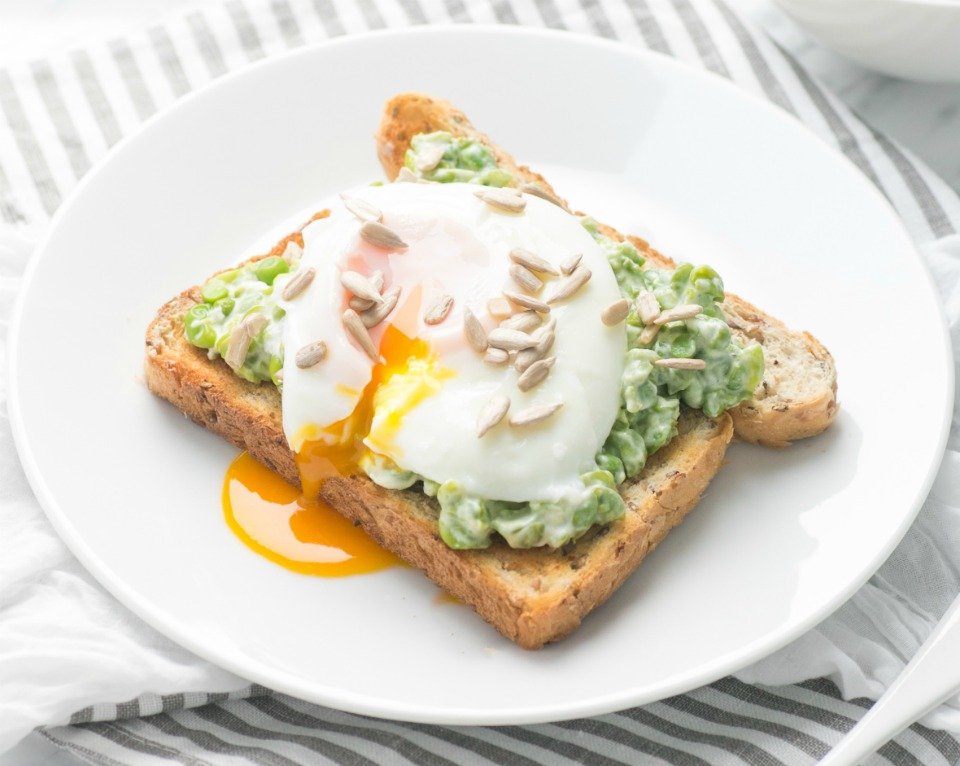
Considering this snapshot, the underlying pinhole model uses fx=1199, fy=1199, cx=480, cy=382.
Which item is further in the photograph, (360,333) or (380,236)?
(380,236)

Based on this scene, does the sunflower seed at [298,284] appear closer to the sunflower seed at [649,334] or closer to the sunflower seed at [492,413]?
the sunflower seed at [492,413]

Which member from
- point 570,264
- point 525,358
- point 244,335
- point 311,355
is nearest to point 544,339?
point 525,358

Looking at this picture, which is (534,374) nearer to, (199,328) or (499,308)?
(499,308)

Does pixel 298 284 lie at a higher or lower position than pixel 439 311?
lower

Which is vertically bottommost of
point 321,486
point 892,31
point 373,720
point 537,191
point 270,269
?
point 373,720

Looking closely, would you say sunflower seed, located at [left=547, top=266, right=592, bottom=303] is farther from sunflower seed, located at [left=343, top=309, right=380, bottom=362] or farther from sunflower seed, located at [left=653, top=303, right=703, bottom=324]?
sunflower seed, located at [left=343, top=309, right=380, bottom=362]

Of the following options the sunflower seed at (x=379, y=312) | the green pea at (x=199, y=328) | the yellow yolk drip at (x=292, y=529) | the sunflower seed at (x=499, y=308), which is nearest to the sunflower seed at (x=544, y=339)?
the sunflower seed at (x=499, y=308)

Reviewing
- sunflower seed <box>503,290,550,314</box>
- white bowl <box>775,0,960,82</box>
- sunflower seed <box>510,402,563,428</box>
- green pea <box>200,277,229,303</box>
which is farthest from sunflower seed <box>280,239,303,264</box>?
white bowl <box>775,0,960,82</box>
